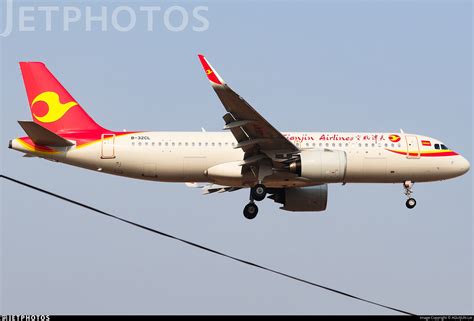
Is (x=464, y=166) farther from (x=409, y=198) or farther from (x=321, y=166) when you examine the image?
(x=321, y=166)

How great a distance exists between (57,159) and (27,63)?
229 inches

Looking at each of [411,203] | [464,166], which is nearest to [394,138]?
[411,203]

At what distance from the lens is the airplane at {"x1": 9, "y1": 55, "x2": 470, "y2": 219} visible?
42.2 metres

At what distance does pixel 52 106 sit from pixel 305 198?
13.2 meters

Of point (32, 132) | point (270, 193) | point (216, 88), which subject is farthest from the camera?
point (270, 193)

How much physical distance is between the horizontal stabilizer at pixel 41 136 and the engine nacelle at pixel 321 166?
10.4 metres

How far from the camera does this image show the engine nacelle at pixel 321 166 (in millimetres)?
42188

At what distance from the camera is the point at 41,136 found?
137 feet

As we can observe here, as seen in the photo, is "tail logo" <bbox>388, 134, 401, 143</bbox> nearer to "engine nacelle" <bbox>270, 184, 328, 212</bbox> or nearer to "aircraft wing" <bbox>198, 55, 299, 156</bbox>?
"engine nacelle" <bbox>270, 184, 328, 212</bbox>

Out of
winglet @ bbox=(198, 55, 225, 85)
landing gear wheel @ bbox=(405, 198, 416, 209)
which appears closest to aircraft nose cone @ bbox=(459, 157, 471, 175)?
landing gear wheel @ bbox=(405, 198, 416, 209)

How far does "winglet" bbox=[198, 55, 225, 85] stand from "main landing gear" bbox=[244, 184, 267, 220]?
711 cm

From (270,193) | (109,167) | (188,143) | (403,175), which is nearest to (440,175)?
(403,175)

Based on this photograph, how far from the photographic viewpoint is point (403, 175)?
146 ft

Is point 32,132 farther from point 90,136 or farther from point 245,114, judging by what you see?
point 245,114
